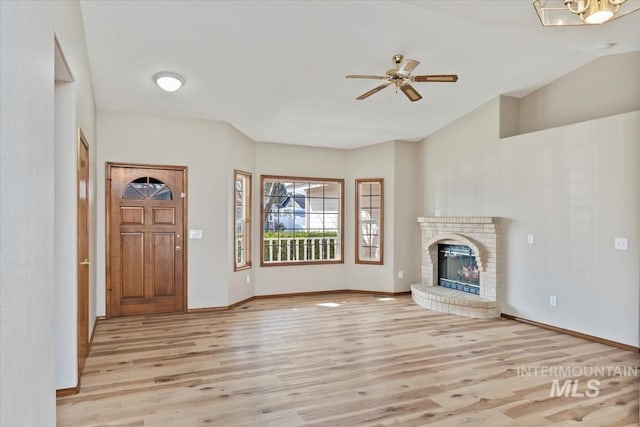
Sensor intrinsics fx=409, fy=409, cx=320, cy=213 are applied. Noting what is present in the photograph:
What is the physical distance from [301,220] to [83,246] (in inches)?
165

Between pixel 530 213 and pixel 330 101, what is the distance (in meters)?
3.06

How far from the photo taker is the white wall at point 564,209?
444 centimetres

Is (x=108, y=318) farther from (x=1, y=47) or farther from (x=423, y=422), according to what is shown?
(x=1, y=47)

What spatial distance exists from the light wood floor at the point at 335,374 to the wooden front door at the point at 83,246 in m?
0.26

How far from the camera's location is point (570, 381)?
3.50 meters

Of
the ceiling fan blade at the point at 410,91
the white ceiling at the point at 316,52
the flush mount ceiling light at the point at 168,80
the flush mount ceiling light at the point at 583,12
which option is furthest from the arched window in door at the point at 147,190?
the flush mount ceiling light at the point at 583,12

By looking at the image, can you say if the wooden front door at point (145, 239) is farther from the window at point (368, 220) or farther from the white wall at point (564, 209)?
the white wall at point (564, 209)

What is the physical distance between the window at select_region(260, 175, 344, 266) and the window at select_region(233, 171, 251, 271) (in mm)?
277

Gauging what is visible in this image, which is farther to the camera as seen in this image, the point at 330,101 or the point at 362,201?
the point at 362,201

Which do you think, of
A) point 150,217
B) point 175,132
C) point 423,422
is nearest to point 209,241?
point 150,217

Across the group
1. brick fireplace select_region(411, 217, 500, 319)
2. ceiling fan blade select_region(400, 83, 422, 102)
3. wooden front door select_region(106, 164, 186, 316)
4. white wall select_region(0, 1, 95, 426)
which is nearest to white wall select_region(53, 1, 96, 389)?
white wall select_region(0, 1, 95, 426)

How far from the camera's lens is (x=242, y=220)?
6777mm

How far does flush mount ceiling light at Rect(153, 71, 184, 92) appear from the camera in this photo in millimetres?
4633

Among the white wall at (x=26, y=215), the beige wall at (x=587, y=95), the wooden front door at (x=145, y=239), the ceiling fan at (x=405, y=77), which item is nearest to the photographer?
the white wall at (x=26, y=215)
